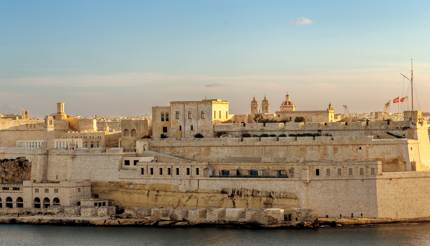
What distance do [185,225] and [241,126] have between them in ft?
28.0

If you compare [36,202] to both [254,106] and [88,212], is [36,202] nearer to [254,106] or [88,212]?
[88,212]

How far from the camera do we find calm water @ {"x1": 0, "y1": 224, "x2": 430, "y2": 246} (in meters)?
41.7

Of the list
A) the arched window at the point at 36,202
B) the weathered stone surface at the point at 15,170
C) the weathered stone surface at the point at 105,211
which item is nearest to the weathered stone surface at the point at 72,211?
the weathered stone surface at the point at 105,211

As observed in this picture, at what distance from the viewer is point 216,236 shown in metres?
43.7

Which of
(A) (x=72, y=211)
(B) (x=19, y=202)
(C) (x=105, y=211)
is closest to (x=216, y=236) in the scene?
(C) (x=105, y=211)

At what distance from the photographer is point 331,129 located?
2051 inches

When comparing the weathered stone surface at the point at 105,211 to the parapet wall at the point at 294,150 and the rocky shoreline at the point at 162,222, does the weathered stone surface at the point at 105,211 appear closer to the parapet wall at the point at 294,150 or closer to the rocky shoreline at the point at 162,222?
the rocky shoreline at the point at 162,222

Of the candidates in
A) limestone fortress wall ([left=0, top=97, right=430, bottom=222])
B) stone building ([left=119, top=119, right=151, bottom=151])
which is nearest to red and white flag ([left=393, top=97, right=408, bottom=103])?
limestone fortress wall ([left=0, top=97, right=430, bottom=222])

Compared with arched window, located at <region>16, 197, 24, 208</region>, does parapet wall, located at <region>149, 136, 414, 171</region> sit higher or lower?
higher

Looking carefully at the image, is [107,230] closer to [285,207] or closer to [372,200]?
[285,207]

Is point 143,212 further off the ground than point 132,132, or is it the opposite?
point 132,132

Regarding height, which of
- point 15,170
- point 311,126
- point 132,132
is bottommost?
point 15,170

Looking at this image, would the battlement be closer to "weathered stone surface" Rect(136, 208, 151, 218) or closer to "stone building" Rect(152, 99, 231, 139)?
"stone building" Rect(152, 99, 231, 139)

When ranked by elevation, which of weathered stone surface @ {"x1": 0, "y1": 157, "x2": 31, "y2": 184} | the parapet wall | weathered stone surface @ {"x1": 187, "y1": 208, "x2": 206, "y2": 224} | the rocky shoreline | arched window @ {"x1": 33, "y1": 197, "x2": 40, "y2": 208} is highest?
the parapet wall
